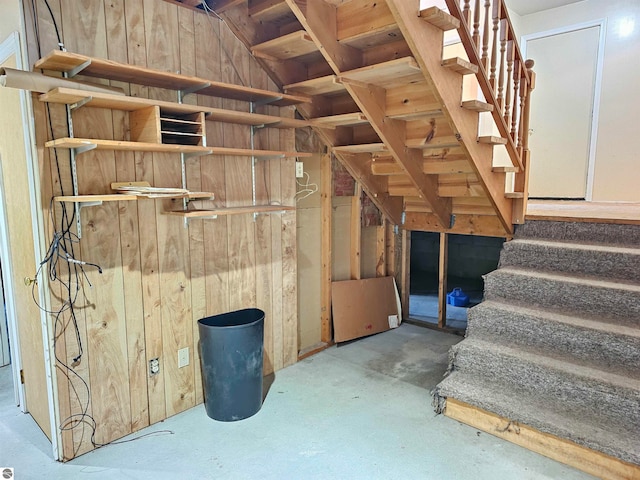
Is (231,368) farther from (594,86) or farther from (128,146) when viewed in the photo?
(594,86)

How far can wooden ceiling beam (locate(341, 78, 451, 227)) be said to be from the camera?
256cm

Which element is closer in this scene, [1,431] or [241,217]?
[1,431]

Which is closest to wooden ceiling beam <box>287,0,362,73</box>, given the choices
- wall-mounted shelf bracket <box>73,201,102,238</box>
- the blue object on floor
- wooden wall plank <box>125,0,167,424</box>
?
wooden wall plank <box>125,0,167,424</box>

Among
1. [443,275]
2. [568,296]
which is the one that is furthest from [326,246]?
[568,296]

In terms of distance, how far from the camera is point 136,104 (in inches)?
79.3

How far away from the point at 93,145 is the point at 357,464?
1938 mm

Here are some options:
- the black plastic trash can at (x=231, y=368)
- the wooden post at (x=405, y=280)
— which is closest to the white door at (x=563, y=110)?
the wooden post at (x=405, y=280)

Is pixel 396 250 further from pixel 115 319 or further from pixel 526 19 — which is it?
pixel 526 19

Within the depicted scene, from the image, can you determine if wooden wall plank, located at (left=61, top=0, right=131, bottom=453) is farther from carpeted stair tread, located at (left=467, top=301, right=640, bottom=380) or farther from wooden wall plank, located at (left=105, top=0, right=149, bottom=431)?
carpeted stair tread, located at (left=467, top=301, right=640, bottom=380)

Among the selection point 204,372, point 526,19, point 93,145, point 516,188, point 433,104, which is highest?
point 526,19

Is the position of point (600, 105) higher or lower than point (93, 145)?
higher

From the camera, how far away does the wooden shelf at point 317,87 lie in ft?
8.43

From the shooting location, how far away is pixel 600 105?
431 centimetres

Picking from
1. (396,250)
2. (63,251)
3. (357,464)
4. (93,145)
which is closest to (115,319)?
(63,251)
